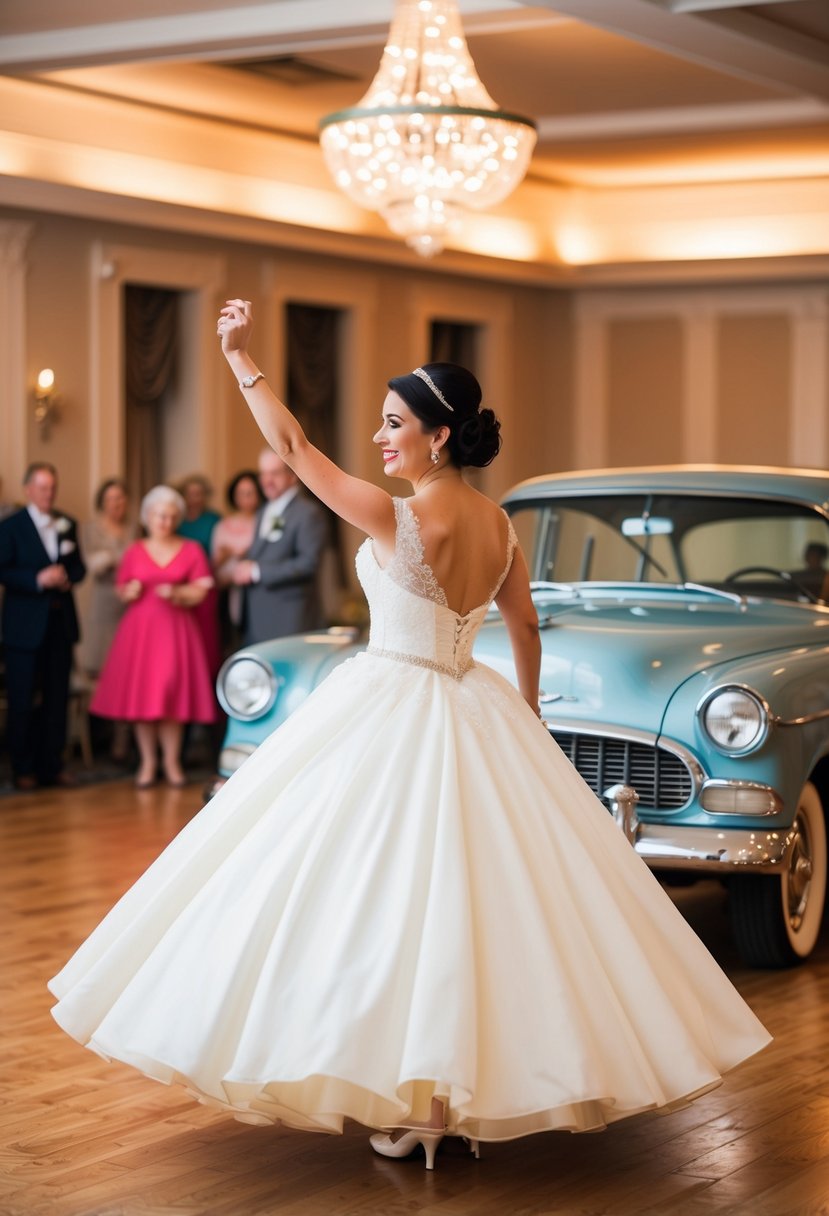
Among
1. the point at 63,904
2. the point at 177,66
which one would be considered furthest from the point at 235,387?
the point at 63,904

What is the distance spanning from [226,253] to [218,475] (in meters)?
1.67

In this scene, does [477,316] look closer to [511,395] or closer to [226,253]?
[511,395]

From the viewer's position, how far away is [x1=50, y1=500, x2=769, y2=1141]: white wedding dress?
3457 mm

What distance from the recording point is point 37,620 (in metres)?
10.1

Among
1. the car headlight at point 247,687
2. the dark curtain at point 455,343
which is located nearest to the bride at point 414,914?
the car headlight at point 247,687

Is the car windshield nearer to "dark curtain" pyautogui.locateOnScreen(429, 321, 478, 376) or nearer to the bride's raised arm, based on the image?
the bride's raised arm

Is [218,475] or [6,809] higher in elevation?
[218,475]

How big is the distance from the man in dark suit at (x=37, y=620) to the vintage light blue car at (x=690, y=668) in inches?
147

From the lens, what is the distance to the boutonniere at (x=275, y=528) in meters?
10.0

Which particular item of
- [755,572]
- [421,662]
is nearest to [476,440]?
[421,662]

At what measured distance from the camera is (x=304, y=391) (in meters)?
14.3

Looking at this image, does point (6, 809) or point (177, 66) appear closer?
point (6, 809)

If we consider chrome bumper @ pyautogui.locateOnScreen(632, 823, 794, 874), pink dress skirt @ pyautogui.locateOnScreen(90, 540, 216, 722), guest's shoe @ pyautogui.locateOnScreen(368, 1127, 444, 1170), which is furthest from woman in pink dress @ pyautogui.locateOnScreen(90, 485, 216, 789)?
guest's shoe @ pyautogui.locateOnScreen(368, 1127, 444, 1170)

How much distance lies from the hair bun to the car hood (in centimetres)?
187
